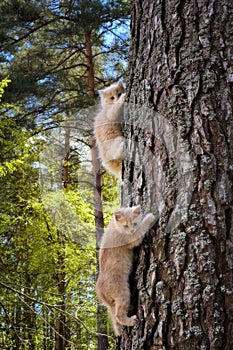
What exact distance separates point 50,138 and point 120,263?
6102mm

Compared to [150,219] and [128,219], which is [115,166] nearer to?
[128,219]

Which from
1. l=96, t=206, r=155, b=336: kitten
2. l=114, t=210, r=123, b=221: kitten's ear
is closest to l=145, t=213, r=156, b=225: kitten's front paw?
l=96, t=206, r=155, b=336: kitten

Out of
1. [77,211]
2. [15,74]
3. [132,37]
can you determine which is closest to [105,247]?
[132,37]

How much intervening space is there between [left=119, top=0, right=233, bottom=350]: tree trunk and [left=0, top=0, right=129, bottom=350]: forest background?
16.7 ft

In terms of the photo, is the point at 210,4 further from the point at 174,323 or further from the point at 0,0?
the point at 0,0

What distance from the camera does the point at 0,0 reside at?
6.89 meters

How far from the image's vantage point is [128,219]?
1.48 m

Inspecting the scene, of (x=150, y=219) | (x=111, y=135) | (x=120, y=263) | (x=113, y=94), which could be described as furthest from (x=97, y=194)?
(x=150, y=219)

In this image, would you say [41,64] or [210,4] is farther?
[41,64]

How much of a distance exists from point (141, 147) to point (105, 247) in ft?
1.37

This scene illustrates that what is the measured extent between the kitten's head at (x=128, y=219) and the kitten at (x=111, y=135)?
369mm

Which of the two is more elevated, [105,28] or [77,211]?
[105,28]

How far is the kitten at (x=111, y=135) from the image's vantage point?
194cm

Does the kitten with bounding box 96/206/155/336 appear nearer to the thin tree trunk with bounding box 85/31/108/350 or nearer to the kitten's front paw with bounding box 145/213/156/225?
the kitten's front paw with bounding box 145/213/156/225
